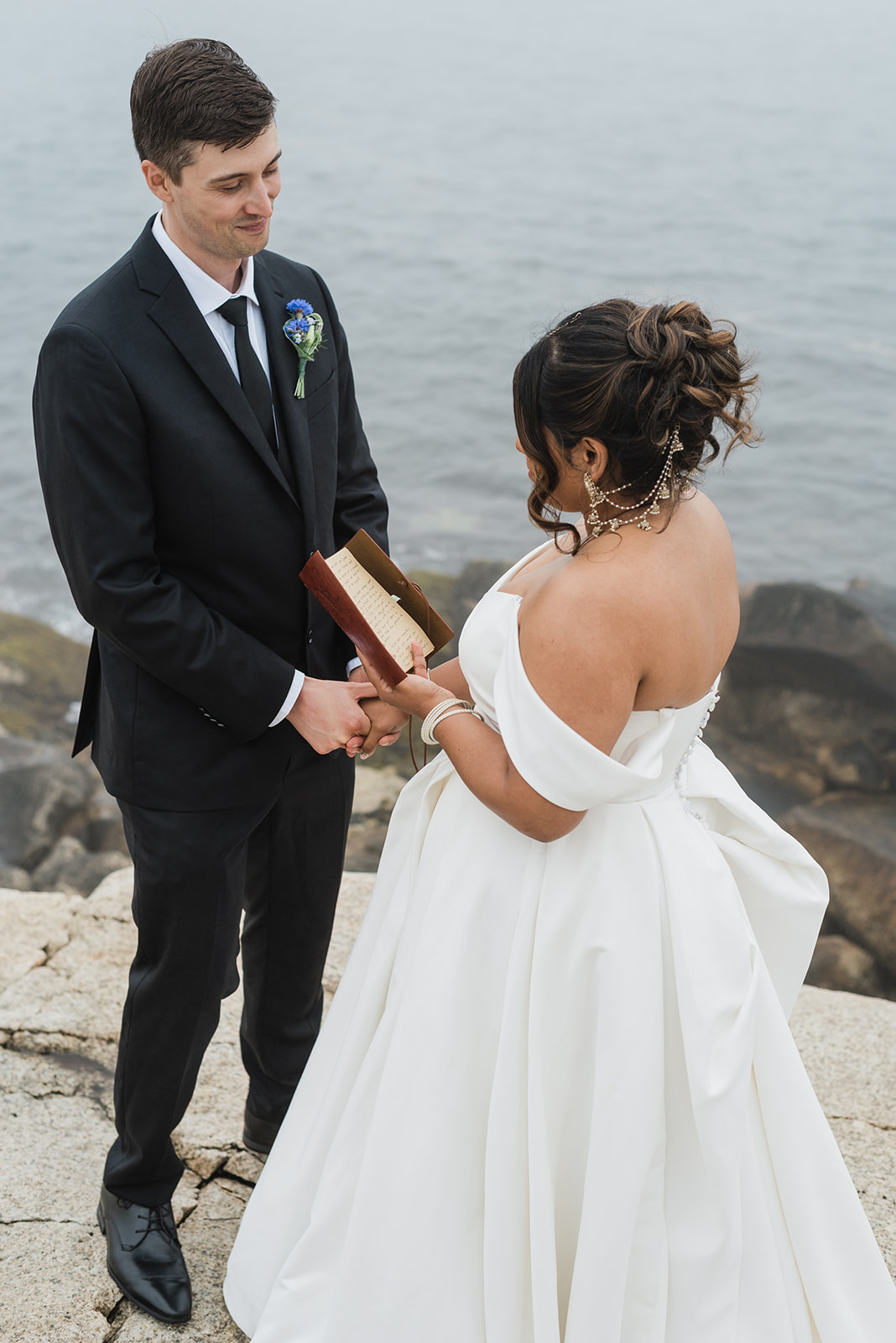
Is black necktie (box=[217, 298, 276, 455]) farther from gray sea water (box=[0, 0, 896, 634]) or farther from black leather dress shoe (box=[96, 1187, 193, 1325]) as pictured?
gray sea water (box=[0, 0, 896, 634])

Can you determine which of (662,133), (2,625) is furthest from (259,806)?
(662,133)

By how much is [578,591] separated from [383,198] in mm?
25898

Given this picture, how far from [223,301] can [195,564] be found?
0.55 metres

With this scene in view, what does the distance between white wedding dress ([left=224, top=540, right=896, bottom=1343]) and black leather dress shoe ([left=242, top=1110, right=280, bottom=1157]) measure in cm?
77

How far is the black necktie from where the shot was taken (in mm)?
2438

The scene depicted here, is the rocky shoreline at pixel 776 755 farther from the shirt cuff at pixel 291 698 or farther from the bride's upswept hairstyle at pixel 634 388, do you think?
the bride's upswept hairstyle at pixel 634 388

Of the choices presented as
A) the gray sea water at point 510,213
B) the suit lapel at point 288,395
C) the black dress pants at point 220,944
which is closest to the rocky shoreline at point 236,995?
the black dress pants at point 220,944

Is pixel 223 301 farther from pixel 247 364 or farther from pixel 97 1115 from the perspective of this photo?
pixel 97 1115

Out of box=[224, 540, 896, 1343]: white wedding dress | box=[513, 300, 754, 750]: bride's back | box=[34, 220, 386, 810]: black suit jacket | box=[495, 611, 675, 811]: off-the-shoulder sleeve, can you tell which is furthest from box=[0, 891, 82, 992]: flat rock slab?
box=[513, 300, 754, 750]: bride's back

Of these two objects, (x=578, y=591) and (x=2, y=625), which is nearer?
(x=578, y=591)

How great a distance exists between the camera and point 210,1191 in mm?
2949

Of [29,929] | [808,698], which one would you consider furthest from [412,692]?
[808,698]

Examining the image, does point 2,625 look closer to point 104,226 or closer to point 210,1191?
point 210,1191

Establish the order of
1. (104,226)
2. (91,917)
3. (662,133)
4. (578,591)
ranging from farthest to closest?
(662,133), (104,226), (91,917), (578,591)
